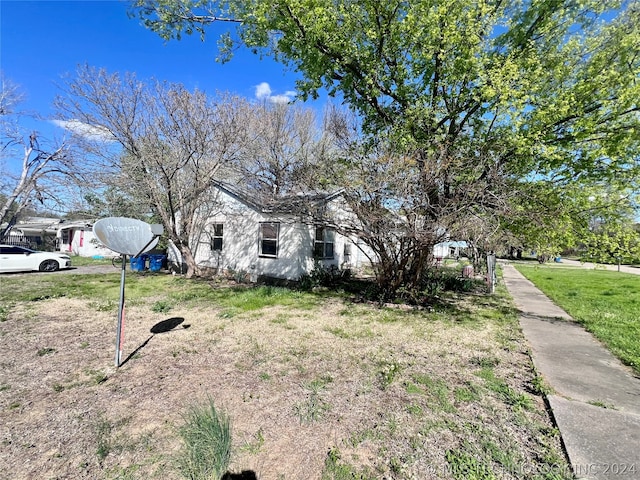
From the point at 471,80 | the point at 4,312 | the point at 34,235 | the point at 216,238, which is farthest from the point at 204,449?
the point at 34,235

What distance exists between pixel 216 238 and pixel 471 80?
11270 mm

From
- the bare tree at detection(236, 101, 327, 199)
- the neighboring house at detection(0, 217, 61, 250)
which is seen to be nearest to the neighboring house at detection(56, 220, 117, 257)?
the neighboring house at detection(0, 217, 61, 250)

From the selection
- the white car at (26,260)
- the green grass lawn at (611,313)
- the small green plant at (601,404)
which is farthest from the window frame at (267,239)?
the white car at (26,260)

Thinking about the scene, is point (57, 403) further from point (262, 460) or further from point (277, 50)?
point (277, 50)

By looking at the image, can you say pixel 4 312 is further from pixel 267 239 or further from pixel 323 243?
pixel 323 243

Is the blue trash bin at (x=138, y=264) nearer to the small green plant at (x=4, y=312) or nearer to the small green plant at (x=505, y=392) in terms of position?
the small green plant at (x=4, y=312)

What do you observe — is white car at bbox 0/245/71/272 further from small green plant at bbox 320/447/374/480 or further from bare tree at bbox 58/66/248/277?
small green plant at bbox 320/447/374/480

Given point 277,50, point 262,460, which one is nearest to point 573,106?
point 277,50

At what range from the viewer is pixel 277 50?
859 cm

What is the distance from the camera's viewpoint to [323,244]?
1238 centimetres

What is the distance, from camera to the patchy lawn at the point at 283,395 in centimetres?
238

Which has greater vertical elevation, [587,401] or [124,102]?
[124,102]

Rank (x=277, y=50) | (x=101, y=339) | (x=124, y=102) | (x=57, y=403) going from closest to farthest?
1. (x=57, y=403)
2. (x=101, y=339)
3. (x=277, y=50)
4. (x=124, y=102)

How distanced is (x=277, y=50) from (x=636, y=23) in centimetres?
823
